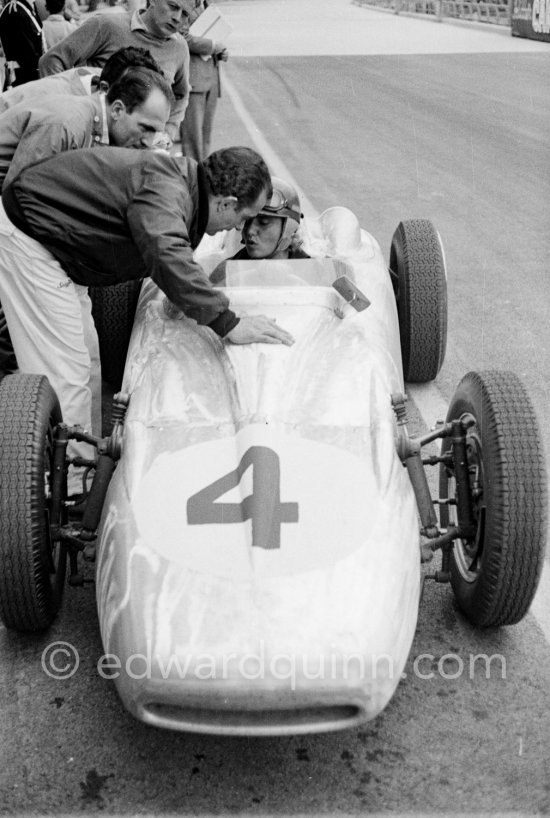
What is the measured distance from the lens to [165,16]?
21.5ft

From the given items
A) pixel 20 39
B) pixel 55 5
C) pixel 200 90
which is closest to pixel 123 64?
pixel 200 90

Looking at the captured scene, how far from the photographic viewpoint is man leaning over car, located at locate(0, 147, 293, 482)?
3662mm

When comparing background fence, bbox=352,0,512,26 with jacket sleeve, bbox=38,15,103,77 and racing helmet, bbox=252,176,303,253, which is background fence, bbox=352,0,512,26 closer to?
jacket sleeve, bbox=38,15,103,77

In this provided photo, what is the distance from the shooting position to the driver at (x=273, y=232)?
4508mm

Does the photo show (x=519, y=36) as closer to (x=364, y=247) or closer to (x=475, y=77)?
(x=475, y=77)

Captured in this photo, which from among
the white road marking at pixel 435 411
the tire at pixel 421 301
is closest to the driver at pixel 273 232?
the tire at pixel 421 301

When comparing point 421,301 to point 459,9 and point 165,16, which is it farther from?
point 459,9

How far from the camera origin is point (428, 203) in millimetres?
9445

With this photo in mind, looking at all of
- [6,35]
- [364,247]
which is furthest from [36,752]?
[6,35]

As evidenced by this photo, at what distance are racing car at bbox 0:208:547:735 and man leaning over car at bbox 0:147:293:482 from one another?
0.77ft

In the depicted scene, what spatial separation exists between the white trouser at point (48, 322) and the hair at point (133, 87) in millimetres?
710

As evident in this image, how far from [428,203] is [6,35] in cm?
463

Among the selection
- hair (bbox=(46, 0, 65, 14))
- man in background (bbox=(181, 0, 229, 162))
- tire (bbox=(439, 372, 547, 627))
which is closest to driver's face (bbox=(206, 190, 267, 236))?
tire (bbox=(439, 372, 547, 627))

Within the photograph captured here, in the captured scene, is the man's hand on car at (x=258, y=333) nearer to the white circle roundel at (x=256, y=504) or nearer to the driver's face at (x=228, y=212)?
the driver's face at (x=228, y=212)
